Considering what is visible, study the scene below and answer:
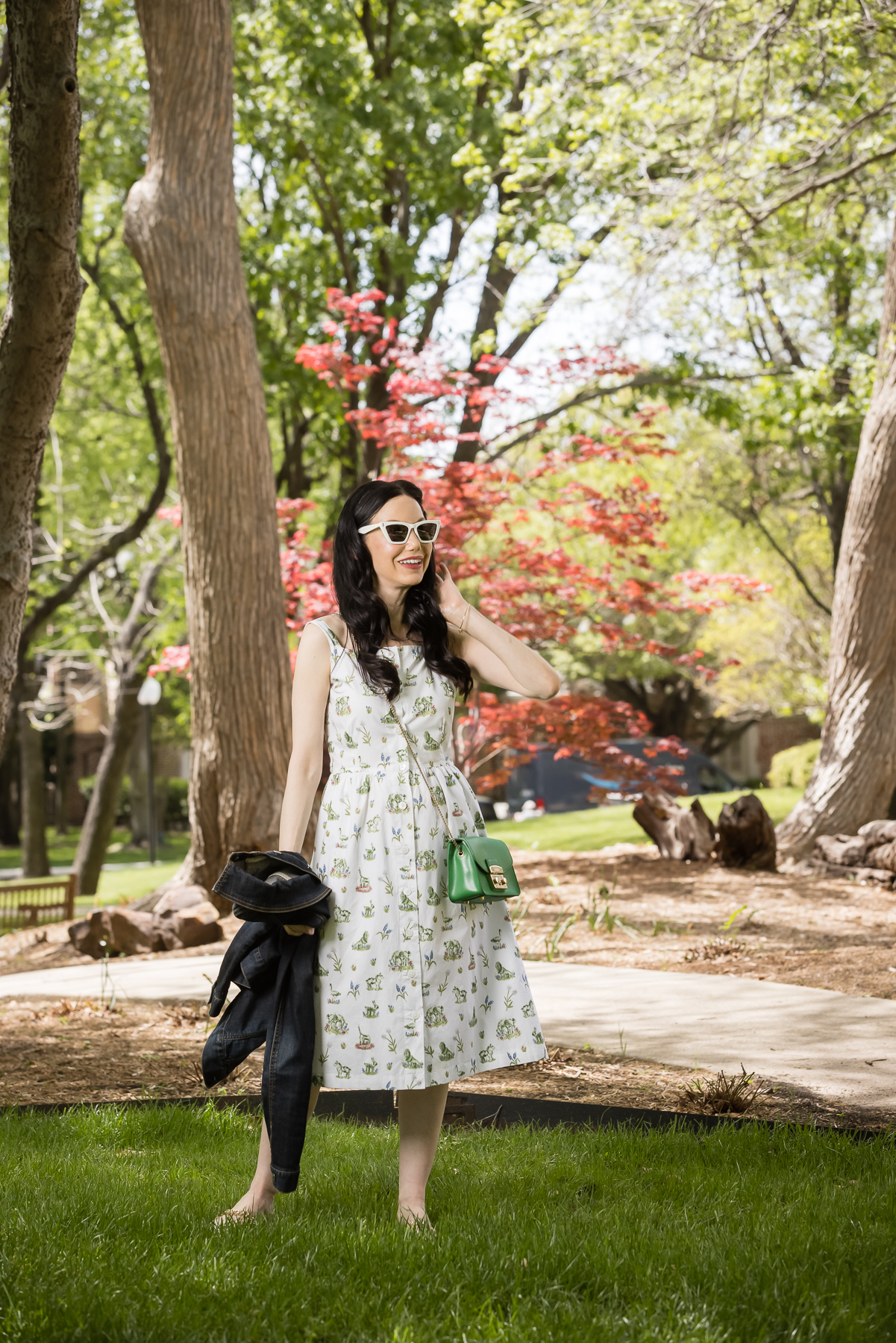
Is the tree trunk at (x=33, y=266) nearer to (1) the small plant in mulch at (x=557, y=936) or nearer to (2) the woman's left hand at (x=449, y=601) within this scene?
(2) the woman's left hand at (x=449, y=601)

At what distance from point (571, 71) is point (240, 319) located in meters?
5.22

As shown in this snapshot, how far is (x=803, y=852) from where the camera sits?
10172 mm

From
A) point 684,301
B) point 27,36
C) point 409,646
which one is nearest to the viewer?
point 409,646

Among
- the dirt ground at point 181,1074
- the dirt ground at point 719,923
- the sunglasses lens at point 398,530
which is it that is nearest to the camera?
the sunglasses lens at point 398,530

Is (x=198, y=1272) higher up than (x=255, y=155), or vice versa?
(x=255, y=155)

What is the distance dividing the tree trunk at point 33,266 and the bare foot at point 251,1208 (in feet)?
8.89

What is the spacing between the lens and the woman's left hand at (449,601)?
130 inches

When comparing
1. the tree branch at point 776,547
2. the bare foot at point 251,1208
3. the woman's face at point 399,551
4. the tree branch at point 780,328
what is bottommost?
the bare foot at point 251,1208

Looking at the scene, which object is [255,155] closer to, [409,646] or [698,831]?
[698,831]

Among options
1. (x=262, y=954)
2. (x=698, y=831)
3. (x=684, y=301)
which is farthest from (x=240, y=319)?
(x=262, y=954)

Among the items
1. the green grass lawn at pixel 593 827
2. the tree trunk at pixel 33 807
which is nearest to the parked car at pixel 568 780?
the green grass lawn at pixel 593 827

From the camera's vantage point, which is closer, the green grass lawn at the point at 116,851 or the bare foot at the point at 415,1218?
the bare foot at the point at 415,1218

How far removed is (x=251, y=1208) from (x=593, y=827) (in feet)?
49.2

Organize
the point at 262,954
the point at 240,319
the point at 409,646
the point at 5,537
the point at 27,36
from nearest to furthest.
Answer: the point at 262,954, the point at 409,646, the point at 27,36, the point at 5,537, the point at 240,319
